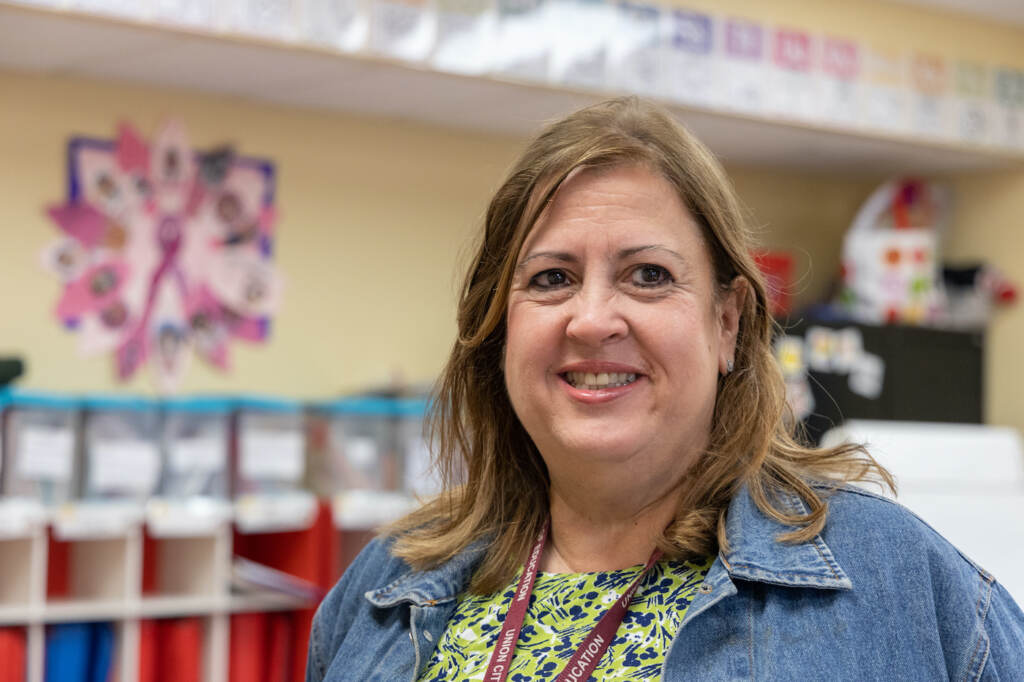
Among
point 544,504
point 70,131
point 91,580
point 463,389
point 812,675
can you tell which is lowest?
point 91,580

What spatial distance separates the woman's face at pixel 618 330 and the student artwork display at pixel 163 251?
2931 mm

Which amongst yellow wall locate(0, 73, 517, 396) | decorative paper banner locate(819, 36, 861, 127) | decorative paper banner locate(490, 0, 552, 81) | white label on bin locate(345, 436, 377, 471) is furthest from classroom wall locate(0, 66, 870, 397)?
decorative paper banner locate(819, 36, 861, 127)

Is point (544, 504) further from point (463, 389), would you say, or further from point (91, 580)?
point (91, 580)

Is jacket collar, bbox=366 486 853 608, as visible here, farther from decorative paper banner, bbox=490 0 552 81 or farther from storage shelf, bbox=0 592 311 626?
A: decorative paper banner, bbox=490 0 552 81

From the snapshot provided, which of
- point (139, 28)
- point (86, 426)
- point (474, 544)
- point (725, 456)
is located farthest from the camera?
point (86, 426)

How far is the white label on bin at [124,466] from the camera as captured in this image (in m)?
3.68

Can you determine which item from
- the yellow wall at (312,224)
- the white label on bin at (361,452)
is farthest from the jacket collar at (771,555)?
the yellow wall at (312,224)

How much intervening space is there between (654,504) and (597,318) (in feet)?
0.88

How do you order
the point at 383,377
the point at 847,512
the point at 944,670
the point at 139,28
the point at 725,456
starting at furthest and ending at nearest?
the point at 383,377 → the point at 139,28 → the point at 725,456 → the point at 847,512 → the point at 944,670

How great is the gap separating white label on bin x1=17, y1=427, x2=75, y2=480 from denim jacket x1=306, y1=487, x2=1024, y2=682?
2.68m

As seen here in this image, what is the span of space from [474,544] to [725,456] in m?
0.40

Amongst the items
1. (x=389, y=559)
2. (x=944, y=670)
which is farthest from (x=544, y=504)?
(x=944, y=670)

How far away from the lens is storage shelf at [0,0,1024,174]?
360cm

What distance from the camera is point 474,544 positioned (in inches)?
67.5
